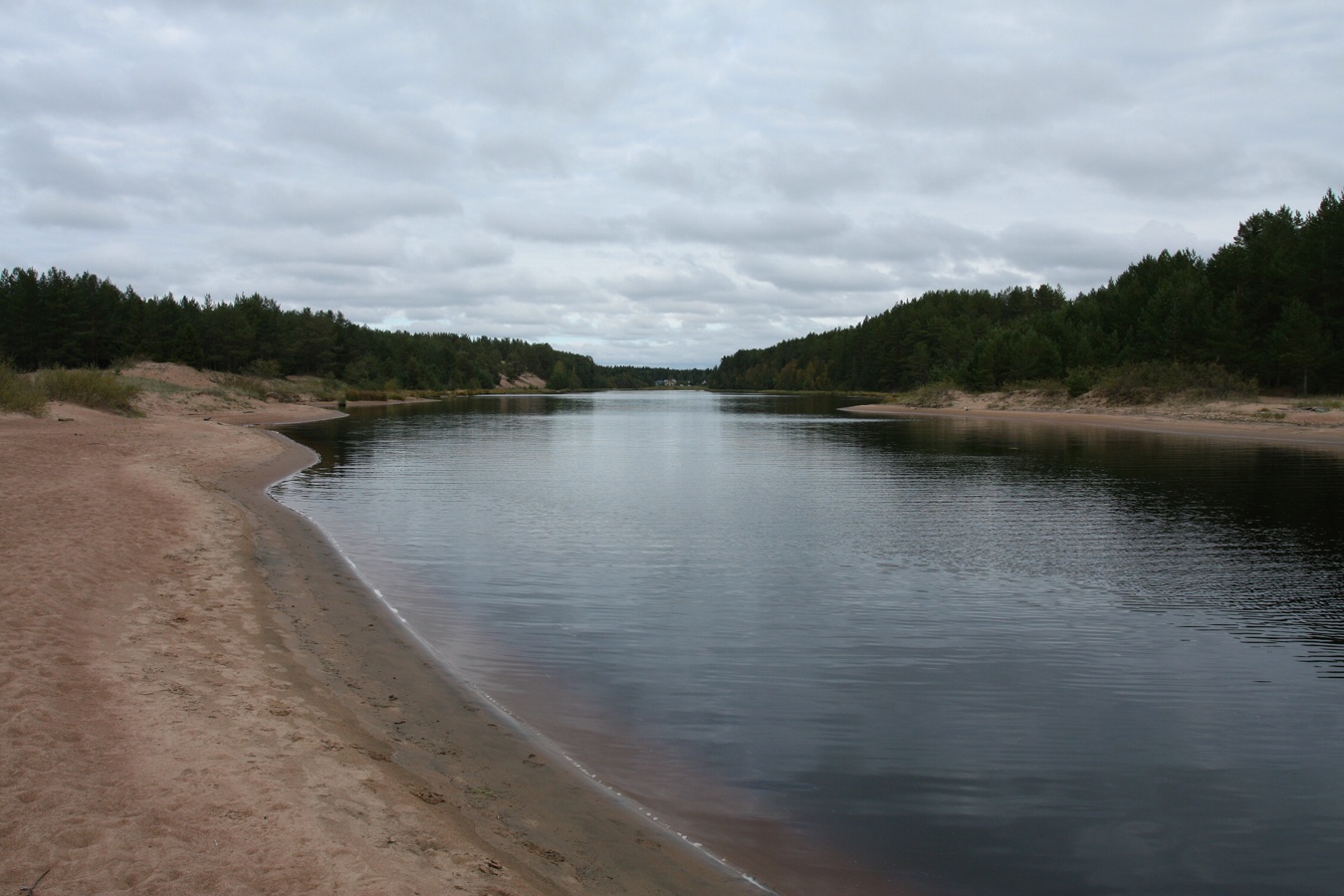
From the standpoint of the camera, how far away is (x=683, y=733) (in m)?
8.67

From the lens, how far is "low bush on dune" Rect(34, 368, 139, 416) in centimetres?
4341

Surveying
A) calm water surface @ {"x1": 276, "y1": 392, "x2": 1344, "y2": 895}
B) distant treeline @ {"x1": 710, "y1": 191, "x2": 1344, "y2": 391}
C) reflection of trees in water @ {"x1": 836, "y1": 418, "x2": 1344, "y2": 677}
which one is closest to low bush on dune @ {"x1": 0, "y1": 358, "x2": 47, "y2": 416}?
calm water surface @ {"x1": 276, "y1": 392, "x2": 1344, "y2": 895}

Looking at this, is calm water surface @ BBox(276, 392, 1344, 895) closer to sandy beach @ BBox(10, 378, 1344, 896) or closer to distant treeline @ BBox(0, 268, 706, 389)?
sandy beach @ BBox(10, 378, 1344, 896)

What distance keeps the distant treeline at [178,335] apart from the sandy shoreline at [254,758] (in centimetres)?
7778

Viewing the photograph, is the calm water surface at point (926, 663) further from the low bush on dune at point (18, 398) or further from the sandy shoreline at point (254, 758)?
the low bush on dune at point (18, 398)

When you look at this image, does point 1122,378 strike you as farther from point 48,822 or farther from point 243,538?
point 48,822

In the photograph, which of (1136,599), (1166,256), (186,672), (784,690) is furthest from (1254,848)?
(1166,256)

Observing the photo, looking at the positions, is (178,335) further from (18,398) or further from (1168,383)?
(1168,383)

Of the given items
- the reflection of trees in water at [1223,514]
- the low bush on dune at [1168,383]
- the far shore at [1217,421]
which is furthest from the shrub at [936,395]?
the reflection of trees in water at [1223,514]

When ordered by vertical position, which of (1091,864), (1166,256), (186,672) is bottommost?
(1091,864)

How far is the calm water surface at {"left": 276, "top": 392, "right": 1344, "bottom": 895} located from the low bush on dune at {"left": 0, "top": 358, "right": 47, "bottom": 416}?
1891 centimetres

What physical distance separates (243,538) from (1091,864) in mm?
14939

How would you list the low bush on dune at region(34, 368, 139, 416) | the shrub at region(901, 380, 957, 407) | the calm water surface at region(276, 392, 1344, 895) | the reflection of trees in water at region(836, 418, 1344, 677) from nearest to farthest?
the calm water surface at region(276, 392, 1344, 895)
the reflection of trees in water at region(836, 418, 1344, 677)
the low bush on dune at region(34, 368, 139, 416)
the shrub at region(901, 380, 957, 407)

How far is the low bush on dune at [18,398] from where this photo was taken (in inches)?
1394
